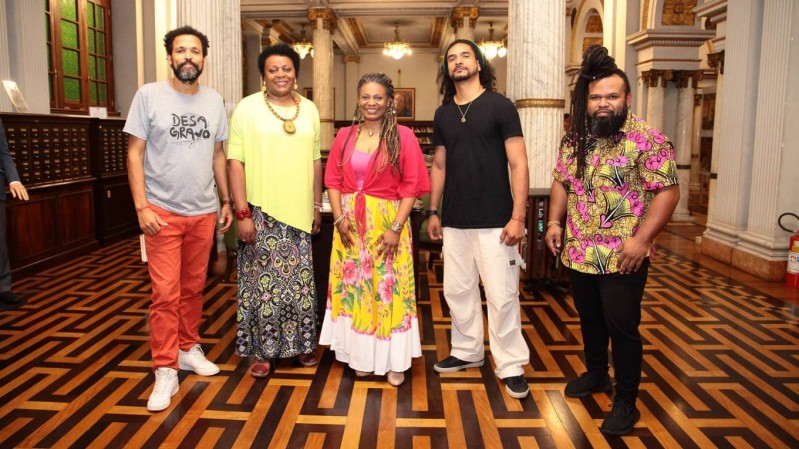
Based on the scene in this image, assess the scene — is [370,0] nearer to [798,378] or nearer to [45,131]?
[45,131]

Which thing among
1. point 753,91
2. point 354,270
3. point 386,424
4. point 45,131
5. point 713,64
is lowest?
point 386,424

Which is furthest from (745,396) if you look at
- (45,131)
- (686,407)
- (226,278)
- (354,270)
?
(45,131)

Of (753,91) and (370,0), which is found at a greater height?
(370,0)

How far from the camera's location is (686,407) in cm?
295

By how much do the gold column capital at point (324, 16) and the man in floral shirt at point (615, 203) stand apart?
10776 millimetres

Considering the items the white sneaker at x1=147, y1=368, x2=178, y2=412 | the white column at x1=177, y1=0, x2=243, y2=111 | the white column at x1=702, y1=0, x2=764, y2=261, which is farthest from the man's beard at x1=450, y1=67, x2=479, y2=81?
the white column at x1=702, y1=0, x2=764, y2=261

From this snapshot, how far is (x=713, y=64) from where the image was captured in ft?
29.5

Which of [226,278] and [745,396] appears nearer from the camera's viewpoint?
[745,396]

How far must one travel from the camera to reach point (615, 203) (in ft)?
8.40

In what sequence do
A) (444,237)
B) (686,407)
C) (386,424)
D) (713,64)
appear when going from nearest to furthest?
(386,424), (686,407), (444,237), (713,64)

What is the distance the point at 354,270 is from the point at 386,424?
0.78 m

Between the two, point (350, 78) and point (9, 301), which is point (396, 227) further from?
point (350, 78)

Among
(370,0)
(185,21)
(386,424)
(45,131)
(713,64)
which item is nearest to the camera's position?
(386,424)

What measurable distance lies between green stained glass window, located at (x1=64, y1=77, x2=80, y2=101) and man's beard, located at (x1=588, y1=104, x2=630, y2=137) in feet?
23.3
